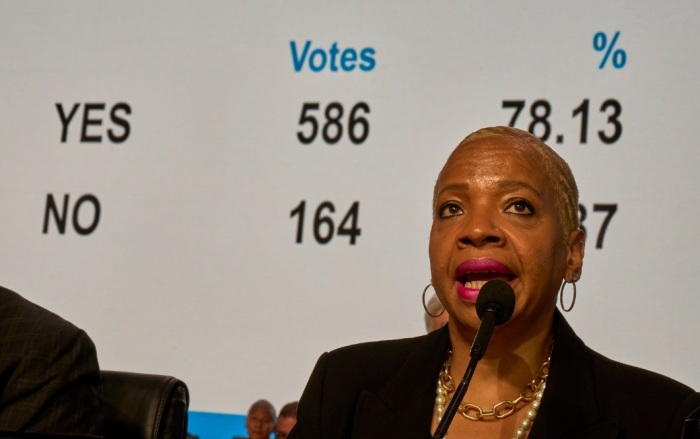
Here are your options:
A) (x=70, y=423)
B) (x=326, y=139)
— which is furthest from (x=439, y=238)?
(x=326, y=139)


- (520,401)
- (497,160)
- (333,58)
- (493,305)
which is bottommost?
(520,401)

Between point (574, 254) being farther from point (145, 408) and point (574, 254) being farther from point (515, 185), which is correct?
point (145, 408)

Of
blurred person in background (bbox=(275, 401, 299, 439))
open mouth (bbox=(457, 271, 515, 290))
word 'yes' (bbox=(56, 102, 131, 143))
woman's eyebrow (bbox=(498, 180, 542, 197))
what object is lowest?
blurred person in background (bbox=(275, 401, 299, 439))

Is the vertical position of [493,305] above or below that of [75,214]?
below

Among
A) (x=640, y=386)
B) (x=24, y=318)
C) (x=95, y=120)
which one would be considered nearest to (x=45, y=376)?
(x=24, y=318)

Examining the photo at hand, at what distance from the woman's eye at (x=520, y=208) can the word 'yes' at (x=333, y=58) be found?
103 inches

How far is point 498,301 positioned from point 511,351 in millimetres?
230

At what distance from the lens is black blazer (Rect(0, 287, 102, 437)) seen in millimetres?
2182

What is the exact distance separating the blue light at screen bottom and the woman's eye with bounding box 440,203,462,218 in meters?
2.68

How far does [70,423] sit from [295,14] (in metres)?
2.56

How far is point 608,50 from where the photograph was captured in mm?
3977

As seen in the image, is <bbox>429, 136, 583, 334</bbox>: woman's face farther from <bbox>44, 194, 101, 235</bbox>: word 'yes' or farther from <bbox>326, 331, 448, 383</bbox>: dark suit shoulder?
<bbox>44, 194, 101, 235</bbox>: word 'yes'

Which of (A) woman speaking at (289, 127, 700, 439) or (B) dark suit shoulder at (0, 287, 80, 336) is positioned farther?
(B) dark suit shoulder at (0, 287, 80, 336)

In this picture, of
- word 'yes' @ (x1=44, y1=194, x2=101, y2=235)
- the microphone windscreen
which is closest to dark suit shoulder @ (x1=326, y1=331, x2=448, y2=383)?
the microphone windscreen
